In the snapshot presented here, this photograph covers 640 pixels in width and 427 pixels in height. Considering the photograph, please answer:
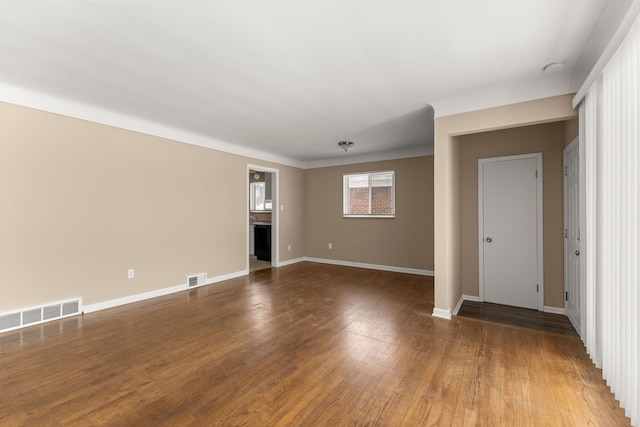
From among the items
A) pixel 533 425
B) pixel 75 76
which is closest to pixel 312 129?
pixel 75 76

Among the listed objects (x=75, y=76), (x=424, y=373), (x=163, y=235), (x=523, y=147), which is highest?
(x=75, y=76)

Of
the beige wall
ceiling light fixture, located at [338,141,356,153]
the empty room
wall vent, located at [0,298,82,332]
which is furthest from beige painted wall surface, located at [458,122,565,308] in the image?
wall vent, located at [0,298,82,332]

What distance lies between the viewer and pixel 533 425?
1.63m

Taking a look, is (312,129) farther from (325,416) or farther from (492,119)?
(325,416)

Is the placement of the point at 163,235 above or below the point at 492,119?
below

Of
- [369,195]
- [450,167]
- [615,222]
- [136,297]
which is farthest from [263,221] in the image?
[615,222]

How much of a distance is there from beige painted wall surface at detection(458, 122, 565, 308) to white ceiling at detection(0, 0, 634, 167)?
940 mm

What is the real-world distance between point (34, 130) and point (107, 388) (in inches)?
119

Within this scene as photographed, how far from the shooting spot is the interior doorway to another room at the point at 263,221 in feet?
21.5

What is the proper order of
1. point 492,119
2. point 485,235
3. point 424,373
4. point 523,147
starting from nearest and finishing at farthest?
point 424,373 < point 492,119 < point 523,147 < point 485,235

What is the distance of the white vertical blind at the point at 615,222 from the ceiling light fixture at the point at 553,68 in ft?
1.30

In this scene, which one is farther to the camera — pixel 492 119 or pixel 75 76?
pixel 492 119

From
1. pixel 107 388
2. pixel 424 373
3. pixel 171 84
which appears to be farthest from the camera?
pixel 171 84

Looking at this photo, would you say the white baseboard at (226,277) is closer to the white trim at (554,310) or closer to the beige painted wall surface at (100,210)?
the beige painted wall surface at (100,210)
